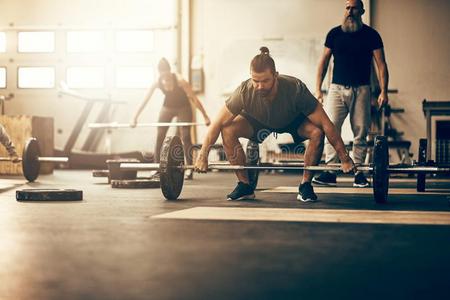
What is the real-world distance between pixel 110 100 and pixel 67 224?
6415mm

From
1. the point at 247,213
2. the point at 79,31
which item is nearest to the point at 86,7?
the point at 79,31

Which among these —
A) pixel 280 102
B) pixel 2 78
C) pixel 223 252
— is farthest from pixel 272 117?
pixel 2 78

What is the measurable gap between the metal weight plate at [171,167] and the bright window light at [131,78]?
5780 mm

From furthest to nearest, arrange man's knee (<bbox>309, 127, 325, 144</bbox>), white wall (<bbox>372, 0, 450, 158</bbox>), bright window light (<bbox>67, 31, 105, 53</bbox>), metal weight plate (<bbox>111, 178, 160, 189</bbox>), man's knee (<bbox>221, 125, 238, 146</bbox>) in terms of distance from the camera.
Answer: bright window light (<bbox>67, 31, 105, 53</bbox>), white wall (<bbox>372, 0, 450, 158</bbox>), metal weight plate (<bbox>111, 178, 160, 189</bbox>), man's knee (<bbox>221, 125, 238, 146</bbox>), man's knee (<bbox>309, 127, 325, 144</bbox>)

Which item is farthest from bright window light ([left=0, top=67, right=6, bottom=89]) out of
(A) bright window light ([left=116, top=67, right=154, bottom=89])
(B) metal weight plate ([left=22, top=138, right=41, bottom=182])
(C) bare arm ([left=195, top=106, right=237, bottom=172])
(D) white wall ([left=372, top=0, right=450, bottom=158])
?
(C) bare arm ([left=195, top=106, right=237, bottom=172])

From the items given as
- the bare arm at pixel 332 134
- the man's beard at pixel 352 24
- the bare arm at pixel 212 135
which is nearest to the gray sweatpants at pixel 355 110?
the man's beard at pixel 352 24

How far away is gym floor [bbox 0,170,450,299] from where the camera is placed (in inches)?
58.9

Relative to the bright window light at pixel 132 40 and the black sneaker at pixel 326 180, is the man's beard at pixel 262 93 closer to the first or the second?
the black sneaker at pixel 326 180

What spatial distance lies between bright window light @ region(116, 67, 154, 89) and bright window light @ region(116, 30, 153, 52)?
0.27 metres

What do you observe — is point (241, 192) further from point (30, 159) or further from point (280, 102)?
point (30, 159)

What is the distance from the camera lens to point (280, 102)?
347cm

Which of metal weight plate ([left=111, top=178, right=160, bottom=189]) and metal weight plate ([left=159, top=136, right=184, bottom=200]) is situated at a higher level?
metal weight plate ([left=159, top=136, right=184, bottom=200])

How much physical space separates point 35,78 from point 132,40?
1.52 m

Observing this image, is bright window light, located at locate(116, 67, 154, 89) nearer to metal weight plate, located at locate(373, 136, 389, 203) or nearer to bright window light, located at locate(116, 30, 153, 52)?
bright window light, located at locate(116, 30, 153, 52)
